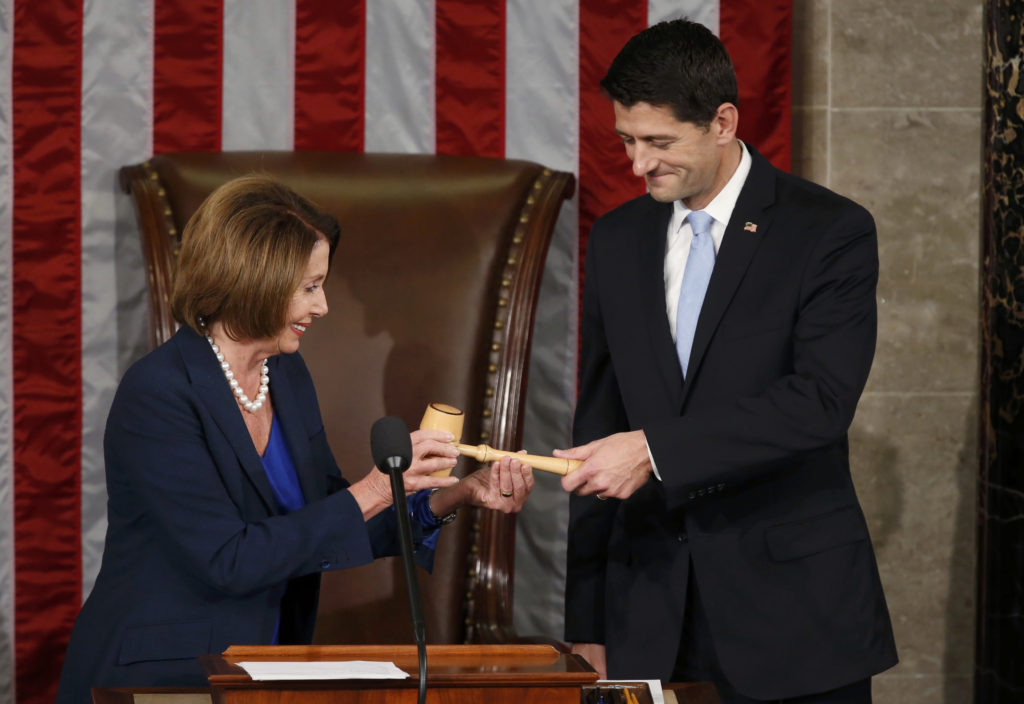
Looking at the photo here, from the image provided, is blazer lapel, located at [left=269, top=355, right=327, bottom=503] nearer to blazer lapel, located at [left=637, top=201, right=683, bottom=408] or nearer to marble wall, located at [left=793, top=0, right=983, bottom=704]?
blazer lapel, located at [left=637, top=201, right=683, bottom=408]

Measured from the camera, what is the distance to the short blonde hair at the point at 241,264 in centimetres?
220

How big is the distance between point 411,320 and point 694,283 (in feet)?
3.04

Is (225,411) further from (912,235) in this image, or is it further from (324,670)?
(912,235)

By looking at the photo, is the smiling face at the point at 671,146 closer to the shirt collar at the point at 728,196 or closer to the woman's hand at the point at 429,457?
the shirt collar at the point at 728,196

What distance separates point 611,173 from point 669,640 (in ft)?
4.82

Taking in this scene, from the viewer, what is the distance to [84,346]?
10.7ft

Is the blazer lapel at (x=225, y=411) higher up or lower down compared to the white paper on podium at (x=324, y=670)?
higher up

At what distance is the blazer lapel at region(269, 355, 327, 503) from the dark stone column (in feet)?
6.40

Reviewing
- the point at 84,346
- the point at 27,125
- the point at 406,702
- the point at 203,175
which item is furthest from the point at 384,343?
the point at 406,702

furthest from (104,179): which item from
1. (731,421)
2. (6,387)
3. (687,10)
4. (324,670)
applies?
(324,670)

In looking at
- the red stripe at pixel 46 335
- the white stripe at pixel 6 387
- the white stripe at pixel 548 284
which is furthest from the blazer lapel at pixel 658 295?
the white stripe at pixel 6 387

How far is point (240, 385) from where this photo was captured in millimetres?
2324

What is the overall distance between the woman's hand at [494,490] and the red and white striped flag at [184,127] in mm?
1063

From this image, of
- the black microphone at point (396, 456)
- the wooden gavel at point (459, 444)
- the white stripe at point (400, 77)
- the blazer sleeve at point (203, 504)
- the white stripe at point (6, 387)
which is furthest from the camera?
the white stripe at point (400, 77)
